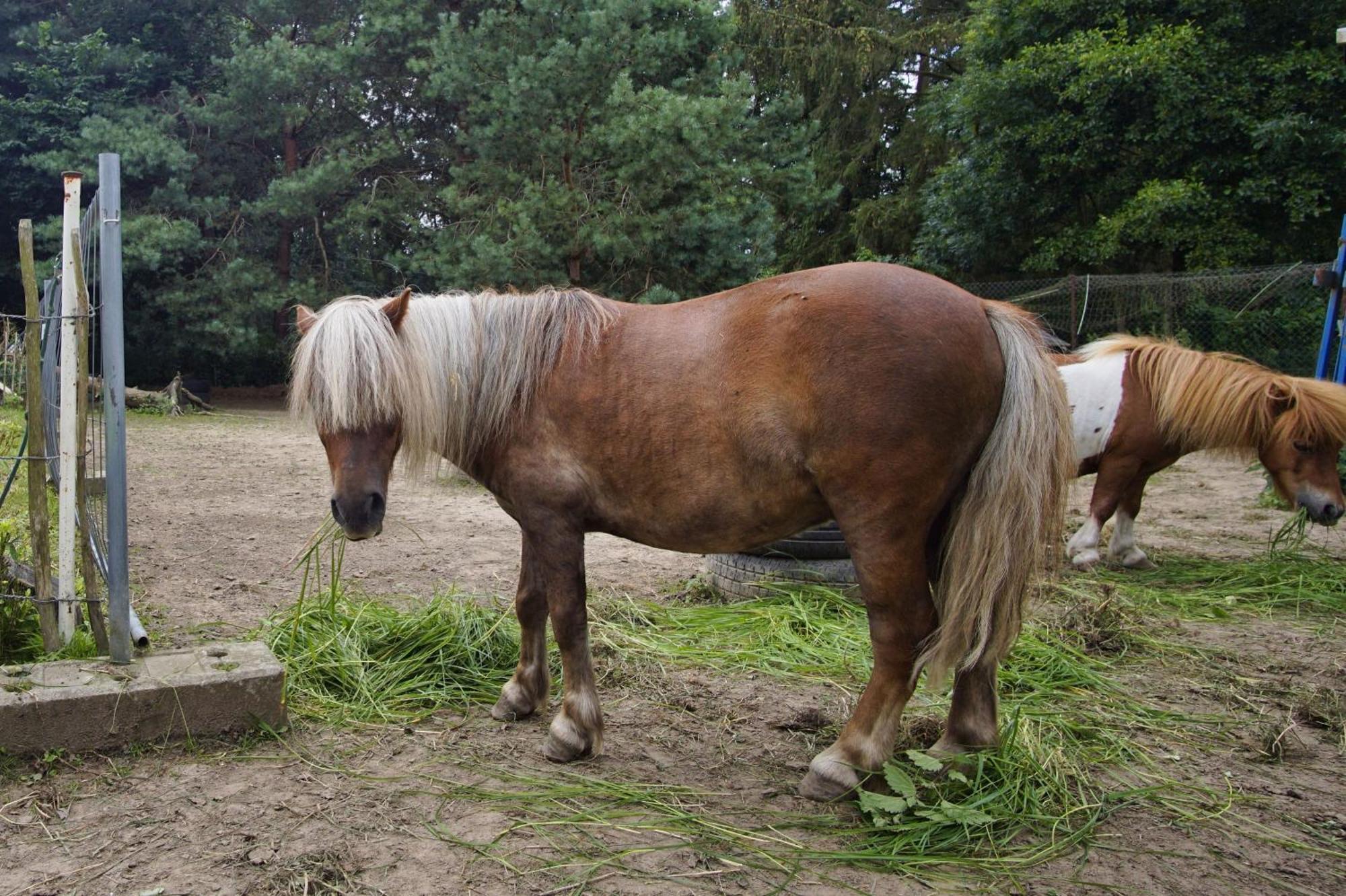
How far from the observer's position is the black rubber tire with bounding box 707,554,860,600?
4781mm

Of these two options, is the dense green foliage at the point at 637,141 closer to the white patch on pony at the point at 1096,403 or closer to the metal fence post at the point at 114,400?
the white patch on pony at the point at 1096,403

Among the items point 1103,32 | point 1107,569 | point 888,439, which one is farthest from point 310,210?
point 888,439

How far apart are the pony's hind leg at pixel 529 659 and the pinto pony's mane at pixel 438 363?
0.53 meters

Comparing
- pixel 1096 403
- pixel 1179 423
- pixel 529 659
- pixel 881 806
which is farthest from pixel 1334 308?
pixel 529 659

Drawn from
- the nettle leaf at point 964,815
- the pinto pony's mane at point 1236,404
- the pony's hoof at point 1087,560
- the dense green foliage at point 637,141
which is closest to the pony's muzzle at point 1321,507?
the pinto pony's mane at point 1236,404

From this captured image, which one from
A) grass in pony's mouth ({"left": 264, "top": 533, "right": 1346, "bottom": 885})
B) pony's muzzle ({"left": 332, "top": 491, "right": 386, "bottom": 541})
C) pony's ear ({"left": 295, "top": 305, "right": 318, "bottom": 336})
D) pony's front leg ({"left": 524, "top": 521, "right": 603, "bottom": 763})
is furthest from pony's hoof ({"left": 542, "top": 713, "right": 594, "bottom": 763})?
pony's ear ({"left": 295, "top": 305, "right": 318, "bottom": 336})

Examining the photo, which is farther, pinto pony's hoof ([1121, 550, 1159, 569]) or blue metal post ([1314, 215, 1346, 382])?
blue metal post ([1314, 215, 1346, 382])

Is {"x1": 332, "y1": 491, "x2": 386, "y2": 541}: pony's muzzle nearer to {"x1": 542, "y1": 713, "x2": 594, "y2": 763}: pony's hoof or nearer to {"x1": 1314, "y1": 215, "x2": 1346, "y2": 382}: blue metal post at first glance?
{"x1": 542, "y1": 713, "x2": 594, "y2": 763}: pony's hoof

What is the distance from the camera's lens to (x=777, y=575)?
4.81 meters

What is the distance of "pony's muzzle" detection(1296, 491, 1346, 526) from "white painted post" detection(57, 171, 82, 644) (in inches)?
247

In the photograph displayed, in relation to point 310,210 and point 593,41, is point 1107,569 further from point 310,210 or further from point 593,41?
point 310,210

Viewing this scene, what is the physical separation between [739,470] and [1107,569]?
4078 mm

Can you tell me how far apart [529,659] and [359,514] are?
0.92 meters

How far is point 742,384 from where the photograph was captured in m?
2.75
